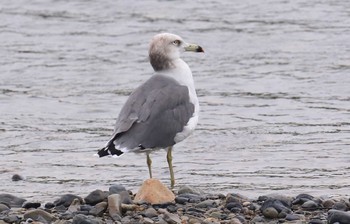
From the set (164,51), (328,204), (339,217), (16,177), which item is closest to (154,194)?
(328,204)

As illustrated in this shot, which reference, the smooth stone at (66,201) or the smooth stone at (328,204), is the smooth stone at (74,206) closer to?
the smooth stone at (66,201)

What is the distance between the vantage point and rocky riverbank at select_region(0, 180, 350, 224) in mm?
7039

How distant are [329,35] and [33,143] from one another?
6.68 m

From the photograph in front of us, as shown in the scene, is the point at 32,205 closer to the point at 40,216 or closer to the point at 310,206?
the point at 40,216

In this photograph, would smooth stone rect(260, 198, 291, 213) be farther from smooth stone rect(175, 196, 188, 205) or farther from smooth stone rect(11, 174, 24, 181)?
smooth stone rect(11, 174, 24, 181)

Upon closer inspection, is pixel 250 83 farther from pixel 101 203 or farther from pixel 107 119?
pixel 101 203

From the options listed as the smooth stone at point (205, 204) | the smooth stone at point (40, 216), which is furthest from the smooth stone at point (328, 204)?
the smooth stone at point (40, 216)

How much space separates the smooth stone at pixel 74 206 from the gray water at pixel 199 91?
1.05m

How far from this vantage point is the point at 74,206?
753 cm

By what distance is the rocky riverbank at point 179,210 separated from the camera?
7.04 metres

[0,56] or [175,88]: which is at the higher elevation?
[175,88]

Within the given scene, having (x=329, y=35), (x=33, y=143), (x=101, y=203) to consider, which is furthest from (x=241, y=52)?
(x=101, y=203)

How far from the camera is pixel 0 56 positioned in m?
15.8

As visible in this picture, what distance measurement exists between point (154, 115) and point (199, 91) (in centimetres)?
512
